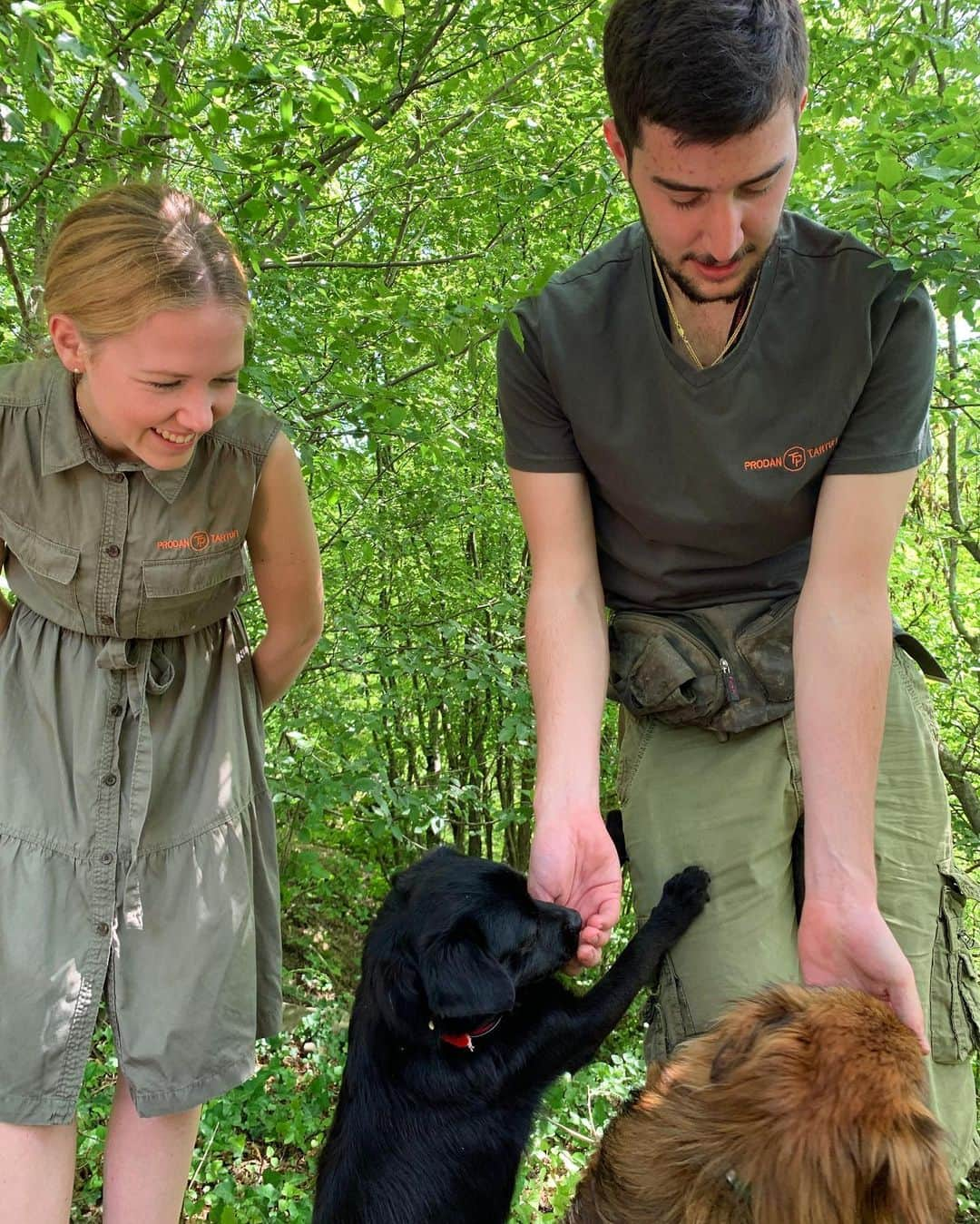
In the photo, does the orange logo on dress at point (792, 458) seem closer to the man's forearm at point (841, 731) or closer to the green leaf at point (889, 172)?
the man's forearm at point (841, 731)

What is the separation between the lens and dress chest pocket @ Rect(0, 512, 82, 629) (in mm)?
2580

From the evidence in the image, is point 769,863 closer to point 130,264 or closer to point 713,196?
point 713,196

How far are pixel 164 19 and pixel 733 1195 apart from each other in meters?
5.57

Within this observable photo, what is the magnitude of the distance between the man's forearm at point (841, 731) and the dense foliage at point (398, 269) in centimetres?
93

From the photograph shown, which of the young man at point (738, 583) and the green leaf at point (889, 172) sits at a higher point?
the green leaf at point (889, 172)

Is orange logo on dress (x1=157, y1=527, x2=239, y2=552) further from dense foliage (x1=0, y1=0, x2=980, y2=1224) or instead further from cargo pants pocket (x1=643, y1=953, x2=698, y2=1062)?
cargo pants pocket (x1=643, y1=953, x2=698, y2=1062)

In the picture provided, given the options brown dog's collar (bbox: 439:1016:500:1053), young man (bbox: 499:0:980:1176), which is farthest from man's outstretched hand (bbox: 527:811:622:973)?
brown dog's collar (bbox: 439:1016:500:1053)

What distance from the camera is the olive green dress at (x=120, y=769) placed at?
96.2 inches

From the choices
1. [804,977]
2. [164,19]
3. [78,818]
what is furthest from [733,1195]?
[164,19]

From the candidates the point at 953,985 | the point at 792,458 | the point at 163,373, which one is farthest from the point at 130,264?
the point at 953,985

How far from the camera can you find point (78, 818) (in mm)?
2510

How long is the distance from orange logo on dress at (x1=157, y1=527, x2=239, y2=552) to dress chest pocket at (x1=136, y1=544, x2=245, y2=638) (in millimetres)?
30

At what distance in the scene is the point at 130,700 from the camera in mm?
2605

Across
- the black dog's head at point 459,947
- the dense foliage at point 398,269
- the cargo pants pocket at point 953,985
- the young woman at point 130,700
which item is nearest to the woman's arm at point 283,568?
the young woman at point 130,700
